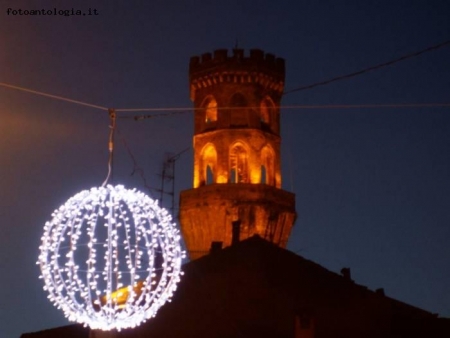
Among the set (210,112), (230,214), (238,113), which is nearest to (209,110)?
(210,112)

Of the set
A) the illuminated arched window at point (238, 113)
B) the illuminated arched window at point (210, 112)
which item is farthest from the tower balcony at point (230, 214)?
the illuminated arched window at point (210, 112)

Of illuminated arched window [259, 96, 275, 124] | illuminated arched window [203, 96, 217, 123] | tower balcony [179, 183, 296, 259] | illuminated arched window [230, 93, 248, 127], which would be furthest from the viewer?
illuminated arched window [259, 96, 275, 124]

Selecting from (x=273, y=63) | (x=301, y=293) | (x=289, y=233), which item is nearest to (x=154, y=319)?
(x=301, y=293)

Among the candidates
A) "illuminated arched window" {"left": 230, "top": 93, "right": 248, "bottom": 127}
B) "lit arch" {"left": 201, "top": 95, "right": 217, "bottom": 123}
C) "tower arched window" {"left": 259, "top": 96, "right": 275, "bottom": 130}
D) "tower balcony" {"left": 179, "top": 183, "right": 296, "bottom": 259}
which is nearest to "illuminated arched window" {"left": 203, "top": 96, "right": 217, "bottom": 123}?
"lit arch" {"left": 201, "top": 95, "right": 217, "bottom": 123}

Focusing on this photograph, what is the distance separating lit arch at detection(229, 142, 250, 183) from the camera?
42.7 metres

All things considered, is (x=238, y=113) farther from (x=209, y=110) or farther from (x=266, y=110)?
(x=266, y=110)

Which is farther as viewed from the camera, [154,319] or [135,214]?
[154,319]

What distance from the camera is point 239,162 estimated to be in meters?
43.1

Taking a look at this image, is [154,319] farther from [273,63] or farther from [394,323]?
[273,63]

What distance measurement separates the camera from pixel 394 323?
2944cm

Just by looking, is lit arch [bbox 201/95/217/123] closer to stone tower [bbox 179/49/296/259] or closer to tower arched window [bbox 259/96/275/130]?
stone tower [bbox 179/49/296/259]

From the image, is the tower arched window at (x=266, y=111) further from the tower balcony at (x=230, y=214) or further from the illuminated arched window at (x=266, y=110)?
the tower balcony at (x=230, y=214)

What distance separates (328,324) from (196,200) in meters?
14.6

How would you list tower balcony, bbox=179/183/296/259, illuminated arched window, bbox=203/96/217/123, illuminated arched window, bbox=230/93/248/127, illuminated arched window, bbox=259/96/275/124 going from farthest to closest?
illuminated arched window, bbox=259/96/275/124, illuminated arched window, bbox=203/96/217/123, illuminated arched window, bbox=230/93/248/127, tower balcony, bbox=179/183/296/259
